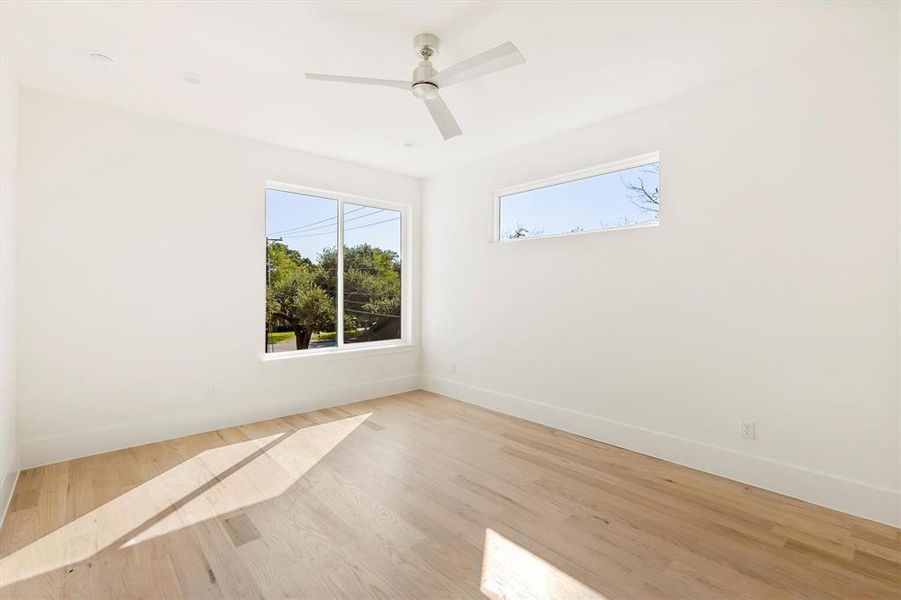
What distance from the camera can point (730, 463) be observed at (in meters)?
2.79

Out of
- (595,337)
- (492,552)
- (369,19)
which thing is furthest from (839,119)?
(492,552)

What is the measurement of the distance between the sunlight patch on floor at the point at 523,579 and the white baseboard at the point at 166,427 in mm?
2767

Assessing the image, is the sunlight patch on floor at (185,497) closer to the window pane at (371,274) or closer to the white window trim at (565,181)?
the window pane at (371,274)

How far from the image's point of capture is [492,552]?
1.98 m

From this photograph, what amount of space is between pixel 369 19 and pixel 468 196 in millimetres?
2590

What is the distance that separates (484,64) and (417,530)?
243 centimetres

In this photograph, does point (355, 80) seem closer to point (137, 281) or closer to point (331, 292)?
point (137, 281)

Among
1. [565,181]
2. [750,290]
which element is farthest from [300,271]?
[750,290]

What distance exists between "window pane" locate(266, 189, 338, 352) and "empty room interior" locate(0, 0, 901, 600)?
0.11ft

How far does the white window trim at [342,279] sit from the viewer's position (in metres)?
4.23

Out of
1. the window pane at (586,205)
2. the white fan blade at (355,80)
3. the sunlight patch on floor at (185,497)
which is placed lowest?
the sunlight patch on floor at (185,497)

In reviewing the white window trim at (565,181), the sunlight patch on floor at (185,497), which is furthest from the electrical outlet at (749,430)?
the sunlight patch on floor at (185,497)

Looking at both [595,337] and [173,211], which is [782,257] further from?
[173,211]

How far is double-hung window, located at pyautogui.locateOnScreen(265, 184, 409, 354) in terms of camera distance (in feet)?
13.8
